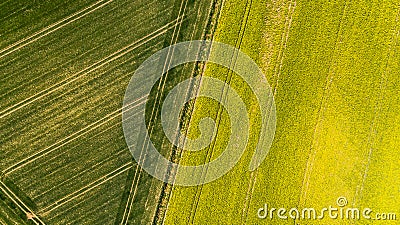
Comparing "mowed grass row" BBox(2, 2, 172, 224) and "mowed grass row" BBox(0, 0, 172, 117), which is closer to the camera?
"mowed grass row" BBox(0, 0, 172, 117)

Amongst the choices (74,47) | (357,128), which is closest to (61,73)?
(74,47)

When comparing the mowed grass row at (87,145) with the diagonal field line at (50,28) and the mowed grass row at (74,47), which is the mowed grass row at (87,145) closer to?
the mowed grass row at (74,47)

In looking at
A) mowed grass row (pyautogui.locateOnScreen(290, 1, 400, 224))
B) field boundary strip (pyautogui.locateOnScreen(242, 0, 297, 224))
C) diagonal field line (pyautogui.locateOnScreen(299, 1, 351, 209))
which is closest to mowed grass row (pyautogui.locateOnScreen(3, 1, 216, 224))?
field boundary strip (pyautogui.locateOnScreen(242, 0, 297, 224))

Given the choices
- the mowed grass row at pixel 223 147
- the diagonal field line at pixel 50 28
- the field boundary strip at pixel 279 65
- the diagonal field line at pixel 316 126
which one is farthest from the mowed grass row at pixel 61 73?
the diagonal field line at pixel 316 126

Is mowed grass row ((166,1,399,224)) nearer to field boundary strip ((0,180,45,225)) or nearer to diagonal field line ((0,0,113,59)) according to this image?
diagonal field line ((0,0,113,59))

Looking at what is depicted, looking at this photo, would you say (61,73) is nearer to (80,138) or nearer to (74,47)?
(74,47)

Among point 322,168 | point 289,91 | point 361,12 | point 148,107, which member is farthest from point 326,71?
point 148,107
